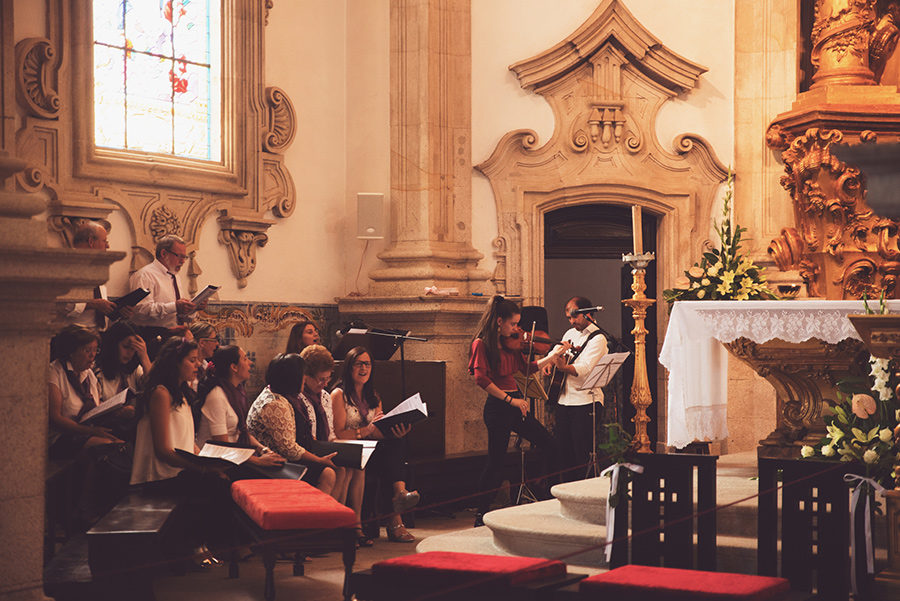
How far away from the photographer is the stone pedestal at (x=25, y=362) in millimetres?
4309

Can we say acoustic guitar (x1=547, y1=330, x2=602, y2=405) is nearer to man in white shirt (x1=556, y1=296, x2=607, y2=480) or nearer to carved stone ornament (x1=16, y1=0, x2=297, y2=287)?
man in white shirt (x1=556, y1=296, x2=607, y2=480)

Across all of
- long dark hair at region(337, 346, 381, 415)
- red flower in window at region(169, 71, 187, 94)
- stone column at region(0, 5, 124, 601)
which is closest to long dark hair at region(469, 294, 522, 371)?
long dark hair at region(337, 346, 381, 415)

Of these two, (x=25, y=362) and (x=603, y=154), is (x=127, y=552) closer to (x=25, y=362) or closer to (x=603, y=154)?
(x=25, y=362)

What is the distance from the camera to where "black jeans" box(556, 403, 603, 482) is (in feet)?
30.1

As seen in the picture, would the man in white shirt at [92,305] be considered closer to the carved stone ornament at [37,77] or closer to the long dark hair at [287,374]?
the long dark hair at [287,374]

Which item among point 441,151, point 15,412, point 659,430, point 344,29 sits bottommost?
point 659,430

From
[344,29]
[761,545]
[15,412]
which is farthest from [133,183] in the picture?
[761,545]

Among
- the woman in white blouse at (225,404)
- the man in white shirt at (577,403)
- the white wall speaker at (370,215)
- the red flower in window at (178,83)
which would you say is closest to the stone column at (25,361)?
the woman in white blouse at (225,404)

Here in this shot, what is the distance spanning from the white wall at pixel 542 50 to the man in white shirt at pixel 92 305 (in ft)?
13.2

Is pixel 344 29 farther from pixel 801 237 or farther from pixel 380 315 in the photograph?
pixel 801 237

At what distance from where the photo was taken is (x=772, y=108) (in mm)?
11289

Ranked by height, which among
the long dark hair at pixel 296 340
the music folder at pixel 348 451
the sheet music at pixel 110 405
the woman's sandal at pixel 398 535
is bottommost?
the woman's sandal at pixel 398 535

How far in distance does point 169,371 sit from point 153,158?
340cm

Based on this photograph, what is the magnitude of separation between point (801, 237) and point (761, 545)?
603 centimetres
